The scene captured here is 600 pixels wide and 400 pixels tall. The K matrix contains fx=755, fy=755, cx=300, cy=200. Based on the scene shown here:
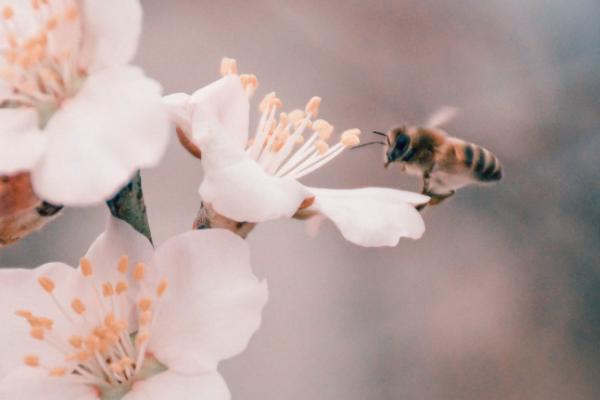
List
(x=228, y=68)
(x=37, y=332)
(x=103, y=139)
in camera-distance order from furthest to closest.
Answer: (x=228, y=68)
(x=37, y=332)
(x=103, y=139)

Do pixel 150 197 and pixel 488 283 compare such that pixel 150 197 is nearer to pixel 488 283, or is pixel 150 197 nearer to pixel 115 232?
pixel 488 283

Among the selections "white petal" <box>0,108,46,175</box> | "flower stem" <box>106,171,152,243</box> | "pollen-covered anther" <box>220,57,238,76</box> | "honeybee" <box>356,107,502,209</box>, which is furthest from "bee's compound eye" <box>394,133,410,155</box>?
"white petal" <box>0,108,46,175</box>

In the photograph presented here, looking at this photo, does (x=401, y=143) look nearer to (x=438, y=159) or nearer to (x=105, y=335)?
(x=438, y=159)

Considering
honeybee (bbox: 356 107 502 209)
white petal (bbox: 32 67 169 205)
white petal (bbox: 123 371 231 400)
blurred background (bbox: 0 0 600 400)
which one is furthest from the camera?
blurred background (bbox: 0 0 600 400)

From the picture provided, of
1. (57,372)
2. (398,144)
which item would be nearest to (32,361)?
(57,372)

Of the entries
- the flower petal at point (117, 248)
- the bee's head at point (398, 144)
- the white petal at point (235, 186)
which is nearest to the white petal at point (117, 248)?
the flower petal at point (117, 248)

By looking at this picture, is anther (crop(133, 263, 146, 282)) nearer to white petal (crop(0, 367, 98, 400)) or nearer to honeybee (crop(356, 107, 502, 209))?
white petal (crop(0, 367, 98, 400))

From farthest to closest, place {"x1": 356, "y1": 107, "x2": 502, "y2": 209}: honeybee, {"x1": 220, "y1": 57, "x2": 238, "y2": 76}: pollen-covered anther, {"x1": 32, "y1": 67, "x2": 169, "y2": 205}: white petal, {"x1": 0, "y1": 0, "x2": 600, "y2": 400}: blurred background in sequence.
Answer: {"x1": 0, "y1": 0, "x2": 600, "y2": 400}: blurred background → {"x1": 356, "y1": 107, "x2": 502, "y2": 209}: honeybee → {"x1": 220, "y1": 57, "x2": 238, "y2": 76}: pollen-covered anther → {"x1": 32, "y1": 67, "x2": 169, "y2": 205}: white petal

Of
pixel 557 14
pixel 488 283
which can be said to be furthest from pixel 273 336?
pixel 557 14
